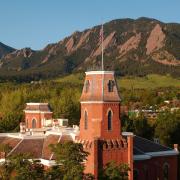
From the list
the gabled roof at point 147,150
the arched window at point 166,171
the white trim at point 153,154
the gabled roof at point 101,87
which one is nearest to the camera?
the gabled roof at point 101,87

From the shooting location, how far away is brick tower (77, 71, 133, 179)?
38.8 m

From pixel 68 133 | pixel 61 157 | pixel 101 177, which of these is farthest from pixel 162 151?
pixel 61 157

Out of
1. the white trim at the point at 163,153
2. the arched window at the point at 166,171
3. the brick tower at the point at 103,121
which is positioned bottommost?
the arched window at the point at 166,171

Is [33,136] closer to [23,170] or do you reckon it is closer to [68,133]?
[68,133]

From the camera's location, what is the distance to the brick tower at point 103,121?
3881 cm

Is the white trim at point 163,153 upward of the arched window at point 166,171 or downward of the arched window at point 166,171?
upward

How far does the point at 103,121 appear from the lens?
39.0m

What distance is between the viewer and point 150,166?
1805 inches

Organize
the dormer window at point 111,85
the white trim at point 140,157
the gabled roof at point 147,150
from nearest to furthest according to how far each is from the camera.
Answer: the dormer window at point 111,85 → the white trim at point 140,157 → the gabled roof at point 147,150

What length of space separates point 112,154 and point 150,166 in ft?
25.8

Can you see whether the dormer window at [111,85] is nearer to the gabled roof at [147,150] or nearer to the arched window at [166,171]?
the gabled roof at [147,150]

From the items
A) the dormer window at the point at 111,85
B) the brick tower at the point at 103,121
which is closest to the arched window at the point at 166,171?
the brick tower at the point at 103,121

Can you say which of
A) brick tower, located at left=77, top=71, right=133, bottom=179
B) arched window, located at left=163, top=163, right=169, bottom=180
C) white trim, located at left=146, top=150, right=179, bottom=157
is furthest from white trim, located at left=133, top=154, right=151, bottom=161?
brick tower, located at left=77, top=71, right=133, bottom=179

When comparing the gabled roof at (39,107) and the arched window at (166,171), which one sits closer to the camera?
the arched window at (166,171)
